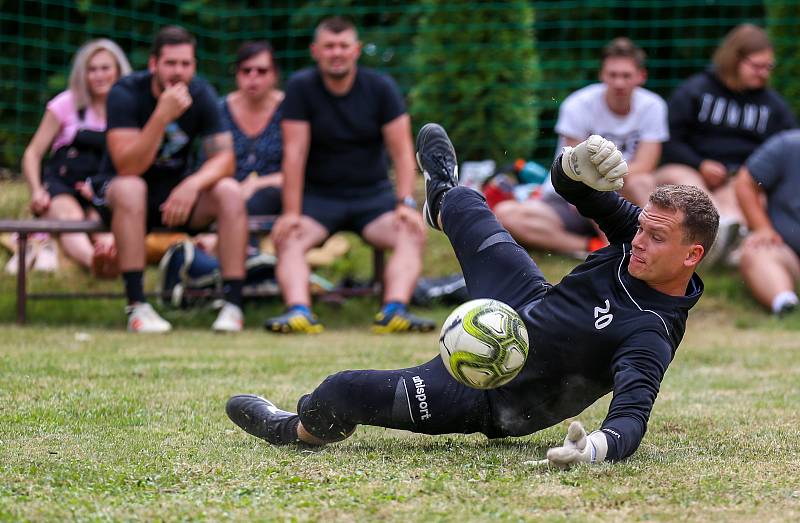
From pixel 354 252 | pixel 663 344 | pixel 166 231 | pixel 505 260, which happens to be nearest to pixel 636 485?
pixel 663 344

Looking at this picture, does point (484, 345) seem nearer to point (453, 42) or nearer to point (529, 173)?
point (529, 173)

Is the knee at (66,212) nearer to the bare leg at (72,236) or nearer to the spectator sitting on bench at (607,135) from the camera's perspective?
the bare leg at (72,236)

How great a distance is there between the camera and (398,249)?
808 cm

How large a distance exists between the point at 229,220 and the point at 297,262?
0.52 meters

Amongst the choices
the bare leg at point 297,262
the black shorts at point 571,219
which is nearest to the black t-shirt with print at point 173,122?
the bare leg at point 297,262

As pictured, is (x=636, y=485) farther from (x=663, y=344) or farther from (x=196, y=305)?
(x=196, y=305)

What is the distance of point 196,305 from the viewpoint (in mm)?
8484

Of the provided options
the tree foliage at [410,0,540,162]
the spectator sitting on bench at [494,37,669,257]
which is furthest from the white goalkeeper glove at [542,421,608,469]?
the tree foliage at [410,0,540,162]

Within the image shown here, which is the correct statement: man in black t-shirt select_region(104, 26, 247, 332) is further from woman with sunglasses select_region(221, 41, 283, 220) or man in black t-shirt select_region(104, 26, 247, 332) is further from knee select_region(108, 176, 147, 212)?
woman with sunglasses select_region(221, 41, 283, 220)

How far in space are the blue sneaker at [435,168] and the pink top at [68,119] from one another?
404 cm

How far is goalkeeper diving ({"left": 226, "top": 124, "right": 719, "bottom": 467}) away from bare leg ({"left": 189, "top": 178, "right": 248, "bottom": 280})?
348 centimetres

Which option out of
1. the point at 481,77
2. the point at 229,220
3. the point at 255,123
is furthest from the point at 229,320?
the point at 481,77

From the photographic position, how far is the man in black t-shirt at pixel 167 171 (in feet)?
25.0

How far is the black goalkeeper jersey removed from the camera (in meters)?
3.99
